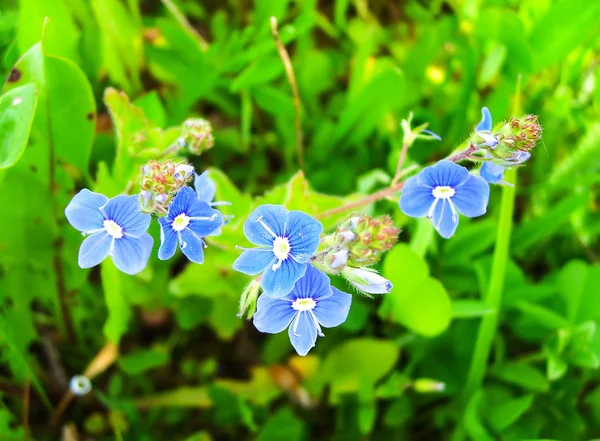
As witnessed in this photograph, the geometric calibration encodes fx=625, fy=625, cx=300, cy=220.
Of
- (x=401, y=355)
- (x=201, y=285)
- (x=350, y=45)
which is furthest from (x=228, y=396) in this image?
(x=350, y=45)

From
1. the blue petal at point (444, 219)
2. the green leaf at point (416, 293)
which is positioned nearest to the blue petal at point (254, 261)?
the blue petal at point (444, 219)

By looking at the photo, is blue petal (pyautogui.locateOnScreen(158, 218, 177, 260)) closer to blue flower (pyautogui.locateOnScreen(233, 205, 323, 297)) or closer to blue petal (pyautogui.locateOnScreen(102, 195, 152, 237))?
blue petal (pyautogui.locateOnScreen(102, 195, 152, 237))

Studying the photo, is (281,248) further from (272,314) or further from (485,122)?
(485,122)

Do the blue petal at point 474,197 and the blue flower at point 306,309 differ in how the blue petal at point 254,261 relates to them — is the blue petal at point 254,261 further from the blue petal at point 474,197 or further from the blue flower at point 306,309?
the blue petal at point 474,197

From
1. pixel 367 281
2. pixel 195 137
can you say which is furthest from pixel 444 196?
pixel 195 137

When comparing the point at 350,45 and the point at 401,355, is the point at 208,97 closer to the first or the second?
the point at 350,45

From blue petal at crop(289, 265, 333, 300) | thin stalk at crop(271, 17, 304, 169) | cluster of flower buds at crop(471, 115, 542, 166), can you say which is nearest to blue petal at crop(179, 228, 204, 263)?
blue petal at crop(289, 265, 333, 300)
